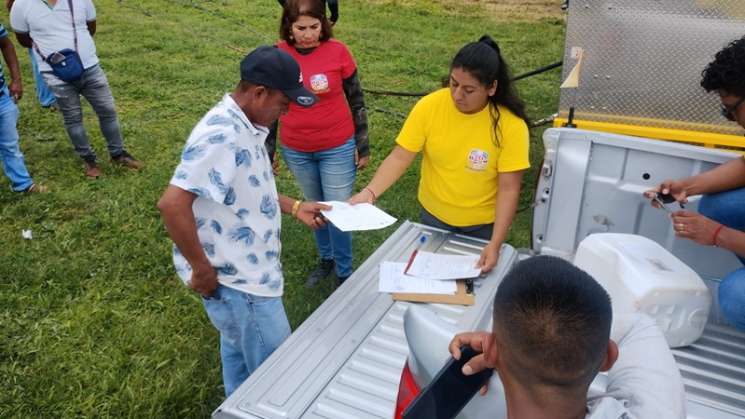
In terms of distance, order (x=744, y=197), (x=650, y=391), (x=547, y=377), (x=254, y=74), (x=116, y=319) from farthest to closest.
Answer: (x=116, y=319)
(x=744, y=197)
(x=254, y=74)
(x=650, y=391)
(x=547, y=377)

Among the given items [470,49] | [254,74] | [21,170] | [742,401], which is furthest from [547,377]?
[21,170]

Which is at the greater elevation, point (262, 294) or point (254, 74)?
point (254, 74)

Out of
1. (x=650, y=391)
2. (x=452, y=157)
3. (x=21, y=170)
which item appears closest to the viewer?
(x=650, y=391)

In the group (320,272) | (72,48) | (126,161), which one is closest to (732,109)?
(320,272)

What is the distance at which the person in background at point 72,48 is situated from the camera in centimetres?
498

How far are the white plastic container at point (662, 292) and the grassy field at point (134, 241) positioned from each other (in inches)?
76.6

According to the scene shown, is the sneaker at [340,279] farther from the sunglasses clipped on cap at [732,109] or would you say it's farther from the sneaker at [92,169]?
the sneaker at [92,169]

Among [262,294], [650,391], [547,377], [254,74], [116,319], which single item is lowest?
[116,319]

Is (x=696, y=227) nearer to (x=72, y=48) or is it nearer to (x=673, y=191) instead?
(x=673, y=191)

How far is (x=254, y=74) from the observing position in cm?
211

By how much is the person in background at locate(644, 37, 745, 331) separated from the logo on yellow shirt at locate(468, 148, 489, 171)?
73 centimetres

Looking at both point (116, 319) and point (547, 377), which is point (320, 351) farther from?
point (116, 319)

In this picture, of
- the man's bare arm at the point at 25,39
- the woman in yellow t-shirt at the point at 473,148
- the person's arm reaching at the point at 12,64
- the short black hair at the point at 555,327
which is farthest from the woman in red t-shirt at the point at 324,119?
the man's bare arm at the point at 25,39

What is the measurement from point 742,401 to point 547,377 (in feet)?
4.12
